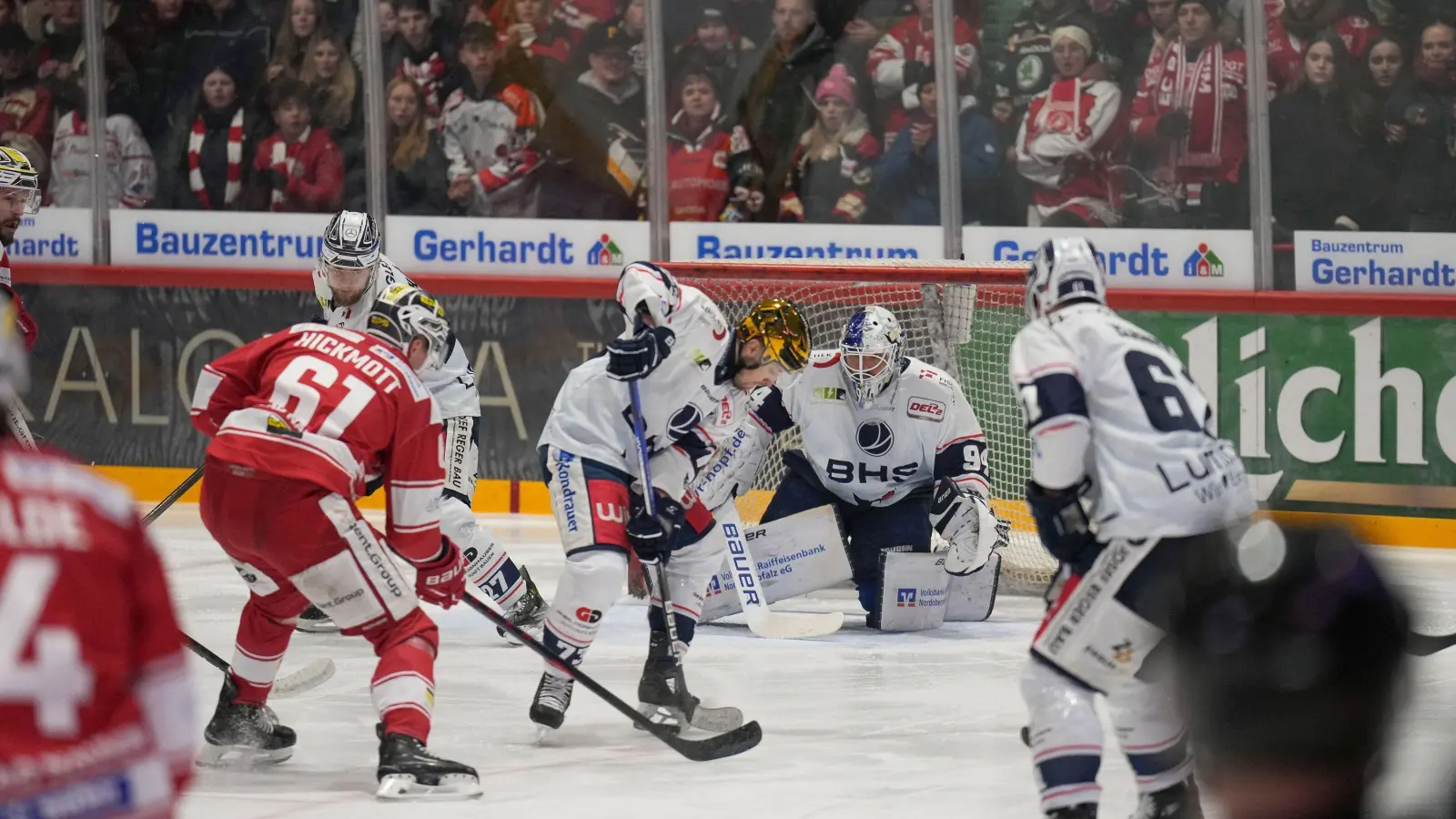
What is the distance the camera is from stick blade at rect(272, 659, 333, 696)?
15.6 feet

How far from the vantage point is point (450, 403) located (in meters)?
5.88

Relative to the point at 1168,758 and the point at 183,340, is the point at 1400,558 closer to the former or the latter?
the point at 1168,758

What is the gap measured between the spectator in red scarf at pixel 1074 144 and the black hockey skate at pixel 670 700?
4.20 metres

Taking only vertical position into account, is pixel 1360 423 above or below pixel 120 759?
below

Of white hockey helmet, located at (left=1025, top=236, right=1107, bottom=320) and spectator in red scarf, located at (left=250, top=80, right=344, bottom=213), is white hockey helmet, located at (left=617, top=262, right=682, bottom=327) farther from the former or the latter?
spectator in red scarf, located at (left=250, top=80, right=344, bottom=213)

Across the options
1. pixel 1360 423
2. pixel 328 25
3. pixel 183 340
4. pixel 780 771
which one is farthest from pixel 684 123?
pixel 780 771

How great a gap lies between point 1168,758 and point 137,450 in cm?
653

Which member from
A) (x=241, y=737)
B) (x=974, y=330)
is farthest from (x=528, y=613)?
(x=974, y=330)

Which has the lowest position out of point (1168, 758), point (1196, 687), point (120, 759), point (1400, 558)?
point (1400, 558)

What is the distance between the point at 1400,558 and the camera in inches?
281

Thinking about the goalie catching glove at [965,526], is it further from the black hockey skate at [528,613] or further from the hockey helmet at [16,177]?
the hockey helmet at [16,177]

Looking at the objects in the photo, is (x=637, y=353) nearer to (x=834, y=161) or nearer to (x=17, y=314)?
(x=17, y=314)

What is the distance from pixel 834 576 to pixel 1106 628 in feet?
9.47

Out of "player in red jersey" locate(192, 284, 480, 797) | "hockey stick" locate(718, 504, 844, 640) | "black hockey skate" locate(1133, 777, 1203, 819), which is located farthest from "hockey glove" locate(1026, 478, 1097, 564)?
"hockey stick" locate(718, 504, 844, 640)
